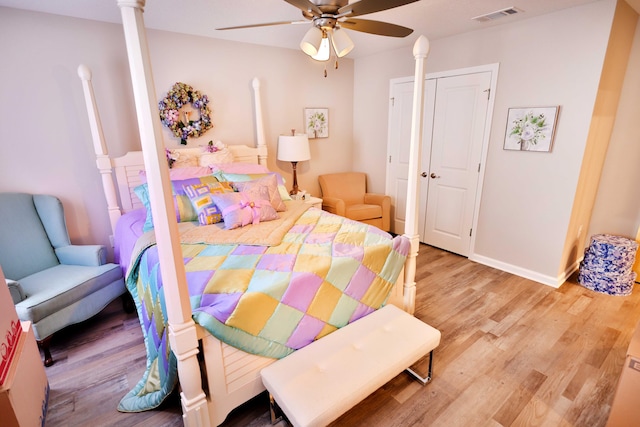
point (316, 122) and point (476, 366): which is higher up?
point (316, 122)

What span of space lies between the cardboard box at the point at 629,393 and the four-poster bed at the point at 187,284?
3.69 ft

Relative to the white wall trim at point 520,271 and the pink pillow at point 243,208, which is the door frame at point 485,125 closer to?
the white wall trim at point 520,271

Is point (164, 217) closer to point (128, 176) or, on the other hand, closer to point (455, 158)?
point (128, 176)

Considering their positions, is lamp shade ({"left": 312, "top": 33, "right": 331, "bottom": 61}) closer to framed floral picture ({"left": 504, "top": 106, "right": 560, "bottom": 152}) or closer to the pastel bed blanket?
the pastel bed blanket

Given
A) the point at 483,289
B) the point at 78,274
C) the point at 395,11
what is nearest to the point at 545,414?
the point at 483,289

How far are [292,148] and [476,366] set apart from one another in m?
2.67

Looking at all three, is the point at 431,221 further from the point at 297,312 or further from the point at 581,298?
the point at 297,312

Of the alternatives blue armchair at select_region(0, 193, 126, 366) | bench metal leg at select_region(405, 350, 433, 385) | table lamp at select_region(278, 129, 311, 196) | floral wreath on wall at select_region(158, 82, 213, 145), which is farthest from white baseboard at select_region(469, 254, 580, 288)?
blue armchair at select_region(0, 193, 126, 366)

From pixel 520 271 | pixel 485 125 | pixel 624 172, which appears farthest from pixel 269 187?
pixel 624 172

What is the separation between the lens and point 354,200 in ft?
14.0

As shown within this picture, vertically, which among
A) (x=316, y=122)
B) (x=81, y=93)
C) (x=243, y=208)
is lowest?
(x=243, y=208)

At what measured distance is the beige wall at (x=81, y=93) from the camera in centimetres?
241

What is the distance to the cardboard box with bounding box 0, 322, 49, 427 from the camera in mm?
1119

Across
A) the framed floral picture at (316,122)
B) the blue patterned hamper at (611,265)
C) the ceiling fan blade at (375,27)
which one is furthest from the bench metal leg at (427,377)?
the framed floral picture at (316,122)
